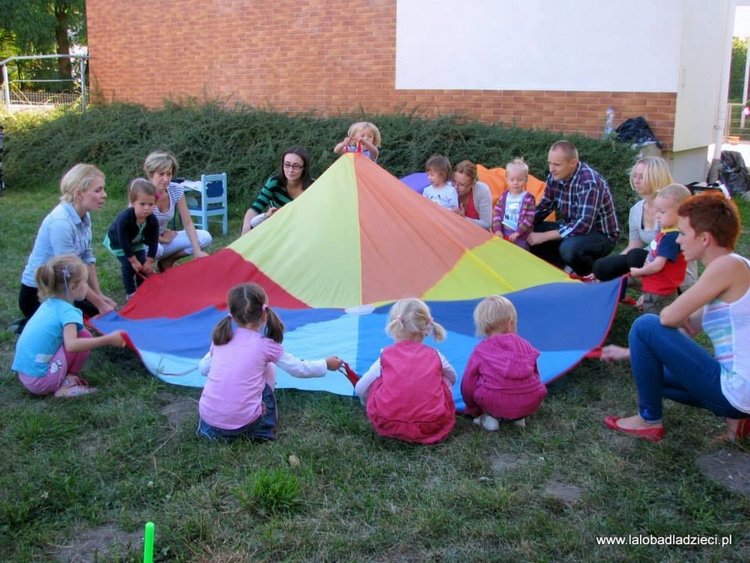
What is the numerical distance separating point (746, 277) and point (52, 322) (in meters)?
2.82

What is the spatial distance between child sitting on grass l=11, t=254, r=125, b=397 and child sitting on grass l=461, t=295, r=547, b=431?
1618mm

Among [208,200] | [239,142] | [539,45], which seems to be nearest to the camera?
[208,200]

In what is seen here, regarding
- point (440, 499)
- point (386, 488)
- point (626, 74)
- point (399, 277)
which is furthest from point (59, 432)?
point (626, 74)

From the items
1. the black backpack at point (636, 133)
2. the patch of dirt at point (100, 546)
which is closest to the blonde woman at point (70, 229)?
the patch of dirt at point (100, 546)

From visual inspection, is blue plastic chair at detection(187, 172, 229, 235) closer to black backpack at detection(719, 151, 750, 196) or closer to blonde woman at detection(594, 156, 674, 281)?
blonde woman at detection(594, 156, 674, 281)

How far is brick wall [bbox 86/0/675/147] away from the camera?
8234mm

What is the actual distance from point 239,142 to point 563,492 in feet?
25.6

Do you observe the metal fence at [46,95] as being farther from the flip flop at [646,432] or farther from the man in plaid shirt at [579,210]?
the flip flop at [646,432]

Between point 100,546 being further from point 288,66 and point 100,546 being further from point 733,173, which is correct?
point 733,173

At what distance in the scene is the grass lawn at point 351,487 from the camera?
2238 mm

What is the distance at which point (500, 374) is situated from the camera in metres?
2.90

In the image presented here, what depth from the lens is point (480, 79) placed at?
8648mm

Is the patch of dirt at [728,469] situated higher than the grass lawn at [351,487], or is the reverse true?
the patch of dirt at [728,469]

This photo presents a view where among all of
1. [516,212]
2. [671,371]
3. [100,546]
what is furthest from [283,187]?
[100,546]
